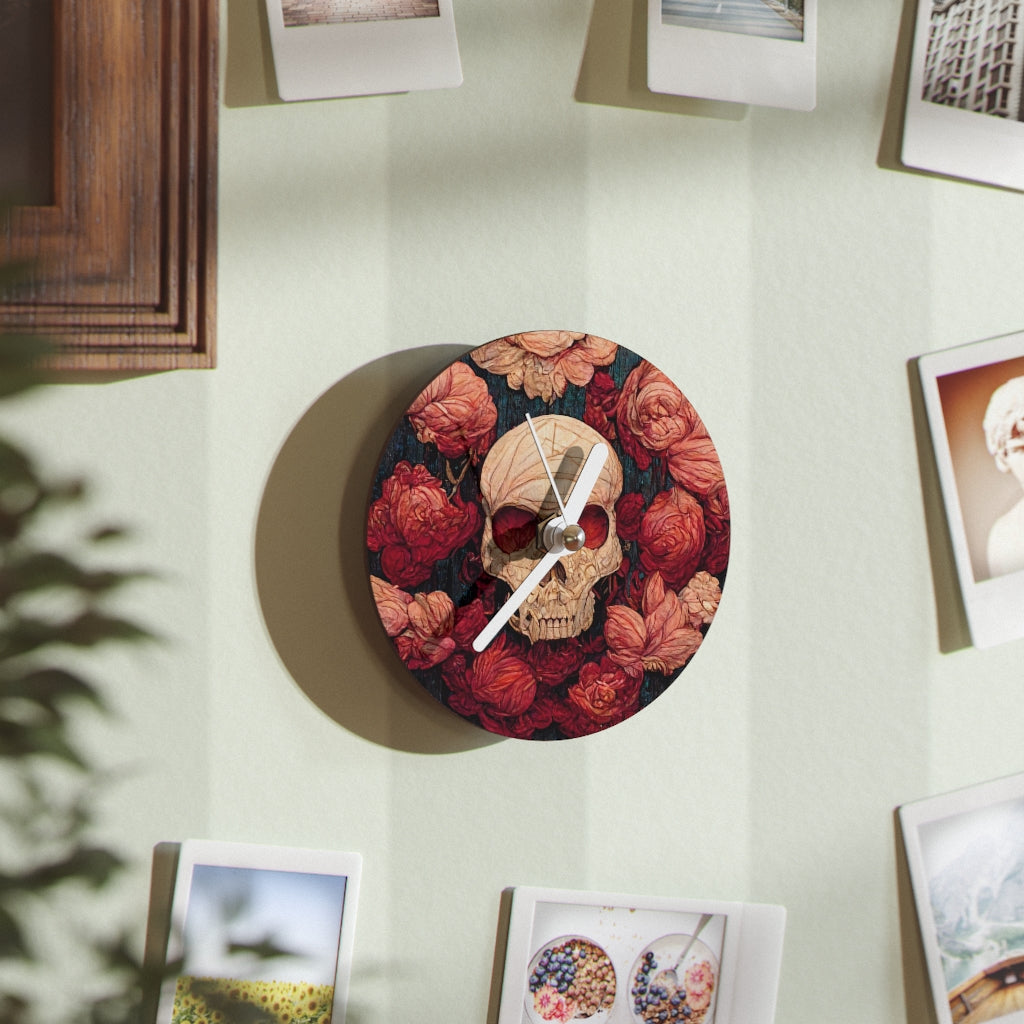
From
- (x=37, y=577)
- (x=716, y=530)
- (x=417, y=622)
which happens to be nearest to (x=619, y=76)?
(x=716, y=530)

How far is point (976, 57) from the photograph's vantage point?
3.34 ft

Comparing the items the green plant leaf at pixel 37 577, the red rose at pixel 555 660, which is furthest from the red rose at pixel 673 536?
the green plant leaf at pixel 37 577

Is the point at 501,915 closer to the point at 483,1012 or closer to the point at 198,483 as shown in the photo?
the point at 483,1012

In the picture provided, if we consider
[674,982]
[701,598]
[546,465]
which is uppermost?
[546,465]

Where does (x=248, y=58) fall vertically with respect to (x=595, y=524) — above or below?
above

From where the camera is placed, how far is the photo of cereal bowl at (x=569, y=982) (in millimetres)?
993

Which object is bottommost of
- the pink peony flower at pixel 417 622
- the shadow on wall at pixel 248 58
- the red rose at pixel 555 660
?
the red rose at pixel 555 660

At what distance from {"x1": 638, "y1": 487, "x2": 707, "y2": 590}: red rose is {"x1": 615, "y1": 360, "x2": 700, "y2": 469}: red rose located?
0.04 m

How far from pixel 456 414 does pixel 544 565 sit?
16 cm

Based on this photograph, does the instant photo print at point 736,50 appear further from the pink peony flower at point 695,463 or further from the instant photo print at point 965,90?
the pink peony flower at point 695,463

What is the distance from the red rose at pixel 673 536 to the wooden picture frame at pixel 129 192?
0.43 meters

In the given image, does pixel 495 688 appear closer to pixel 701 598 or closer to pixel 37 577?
pixel 701 598

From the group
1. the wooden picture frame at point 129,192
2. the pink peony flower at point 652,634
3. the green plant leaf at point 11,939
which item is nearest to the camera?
the green plant leaf at point 11,939

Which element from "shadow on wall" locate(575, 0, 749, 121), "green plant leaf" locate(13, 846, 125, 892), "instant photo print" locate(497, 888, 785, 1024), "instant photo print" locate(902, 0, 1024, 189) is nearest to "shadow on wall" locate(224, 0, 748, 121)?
"shadow on wall" locate(575, 0, 749, 121)
